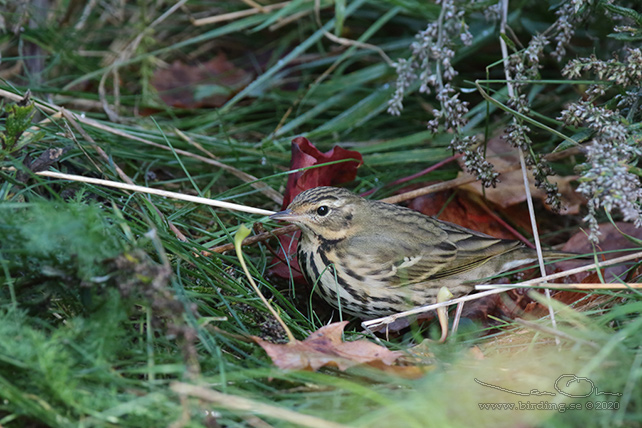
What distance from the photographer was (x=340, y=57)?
5.46 metres

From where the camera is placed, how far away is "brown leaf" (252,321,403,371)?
2.64 meters

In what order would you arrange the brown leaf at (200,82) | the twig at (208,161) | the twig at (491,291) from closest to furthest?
the twig at (491,291) → the twig at (208,161) → the brown leaf at (200,82)

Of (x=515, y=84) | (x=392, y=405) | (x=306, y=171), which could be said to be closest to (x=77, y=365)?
(x=392, y=405)

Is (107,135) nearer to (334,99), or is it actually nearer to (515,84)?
(334,99)

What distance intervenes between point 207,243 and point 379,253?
1029 mm

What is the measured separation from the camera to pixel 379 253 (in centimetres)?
381

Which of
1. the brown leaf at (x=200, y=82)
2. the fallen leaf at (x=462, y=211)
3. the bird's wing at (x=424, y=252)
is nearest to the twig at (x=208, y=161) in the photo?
the bird's wing at (x=424, y=252)

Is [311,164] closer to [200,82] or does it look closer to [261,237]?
[261,237]

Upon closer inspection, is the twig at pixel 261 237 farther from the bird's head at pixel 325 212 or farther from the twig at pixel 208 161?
the twig at pixel 208 161

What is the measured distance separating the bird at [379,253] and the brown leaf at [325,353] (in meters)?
0.74

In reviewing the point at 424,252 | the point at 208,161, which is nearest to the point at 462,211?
the point at 424,252

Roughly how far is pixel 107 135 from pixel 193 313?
7.38ft

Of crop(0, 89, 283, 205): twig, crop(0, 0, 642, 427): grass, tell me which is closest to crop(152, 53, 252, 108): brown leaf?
crop(0, 0, 642, 427): grass

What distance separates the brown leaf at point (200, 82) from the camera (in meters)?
5.62
